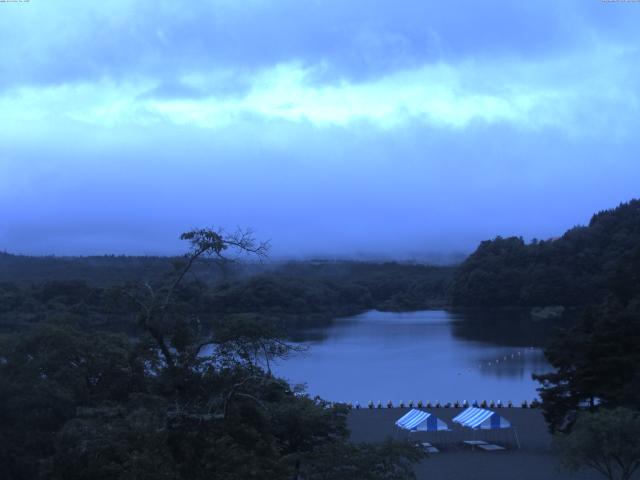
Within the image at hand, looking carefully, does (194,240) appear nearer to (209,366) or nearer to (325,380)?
(209,366)

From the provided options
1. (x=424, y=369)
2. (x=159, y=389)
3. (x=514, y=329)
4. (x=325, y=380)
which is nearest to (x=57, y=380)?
(x=159, y=389)

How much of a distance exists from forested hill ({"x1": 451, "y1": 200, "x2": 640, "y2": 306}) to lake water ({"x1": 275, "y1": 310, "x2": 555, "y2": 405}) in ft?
21.0

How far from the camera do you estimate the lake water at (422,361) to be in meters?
27.6

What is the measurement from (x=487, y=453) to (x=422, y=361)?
19456 mm

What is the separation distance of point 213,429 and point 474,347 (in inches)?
1352

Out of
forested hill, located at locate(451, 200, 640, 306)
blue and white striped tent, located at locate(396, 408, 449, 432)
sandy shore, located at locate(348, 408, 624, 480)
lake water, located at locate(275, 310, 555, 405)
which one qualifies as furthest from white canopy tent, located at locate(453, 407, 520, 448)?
forested hill, located at locate(451, 200, 640, 306)

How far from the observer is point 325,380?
30.1 meters

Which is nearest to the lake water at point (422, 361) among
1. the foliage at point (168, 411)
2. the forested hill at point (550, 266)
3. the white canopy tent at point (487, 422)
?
the white canopy tent at point (487, 422)

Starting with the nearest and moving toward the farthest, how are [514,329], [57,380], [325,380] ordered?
1. [57,380]
2. [325,380]
3. [514,329]

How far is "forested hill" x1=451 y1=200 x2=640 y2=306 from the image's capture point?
5966cm

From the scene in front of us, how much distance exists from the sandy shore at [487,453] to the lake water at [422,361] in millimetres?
2755

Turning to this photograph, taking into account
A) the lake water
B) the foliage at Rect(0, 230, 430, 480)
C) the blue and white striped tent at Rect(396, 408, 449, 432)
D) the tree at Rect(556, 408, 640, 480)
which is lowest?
the lake water

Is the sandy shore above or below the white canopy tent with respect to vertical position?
below

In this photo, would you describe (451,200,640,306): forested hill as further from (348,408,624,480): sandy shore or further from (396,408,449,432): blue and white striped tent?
(396,408,449,432): blue and white striped tent
